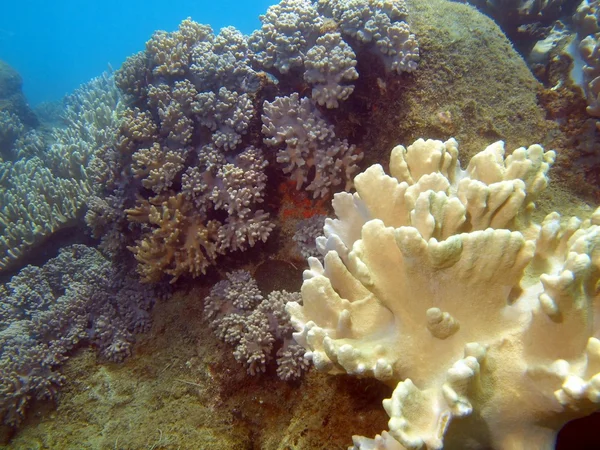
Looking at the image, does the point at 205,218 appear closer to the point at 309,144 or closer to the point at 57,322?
the point at 309,144

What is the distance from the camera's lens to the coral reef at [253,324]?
2.78m

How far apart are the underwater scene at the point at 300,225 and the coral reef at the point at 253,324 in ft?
0.06

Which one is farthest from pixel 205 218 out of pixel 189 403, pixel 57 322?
pixel 57 322

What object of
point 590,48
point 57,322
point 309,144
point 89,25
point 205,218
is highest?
→ point 89,25

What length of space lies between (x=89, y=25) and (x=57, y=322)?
112 meters

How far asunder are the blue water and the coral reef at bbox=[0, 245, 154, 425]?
6086cm

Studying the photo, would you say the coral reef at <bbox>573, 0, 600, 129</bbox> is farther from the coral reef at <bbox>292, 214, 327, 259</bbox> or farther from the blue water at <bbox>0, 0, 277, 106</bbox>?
the blue water at <bbox>0, 0, 277, 106</bbox>

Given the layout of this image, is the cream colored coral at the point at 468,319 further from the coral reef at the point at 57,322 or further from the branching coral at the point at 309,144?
the coral reef at the point at 57,322

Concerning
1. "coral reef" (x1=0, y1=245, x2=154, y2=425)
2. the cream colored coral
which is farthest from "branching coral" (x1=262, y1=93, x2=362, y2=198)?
"coral reef" (x1=0, y1=245, x2=154, y2=425)

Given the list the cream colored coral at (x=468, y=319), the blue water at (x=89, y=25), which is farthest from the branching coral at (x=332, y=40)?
the blue water at (x=89, y=25)

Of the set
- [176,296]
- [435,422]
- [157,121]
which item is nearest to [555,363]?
[435,422]

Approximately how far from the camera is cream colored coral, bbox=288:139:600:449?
1.43 meters

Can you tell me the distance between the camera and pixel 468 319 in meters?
1.67

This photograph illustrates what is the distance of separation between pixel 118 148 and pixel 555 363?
403 centimetres
